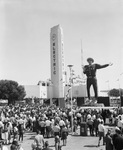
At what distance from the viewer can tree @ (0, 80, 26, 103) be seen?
227ft

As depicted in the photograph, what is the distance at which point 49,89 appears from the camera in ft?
270

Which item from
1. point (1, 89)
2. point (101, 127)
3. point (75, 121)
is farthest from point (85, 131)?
point (1, 89)

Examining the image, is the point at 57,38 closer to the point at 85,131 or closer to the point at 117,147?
the point at 85,131

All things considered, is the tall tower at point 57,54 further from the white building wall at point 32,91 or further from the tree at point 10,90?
the tree at point 10,90

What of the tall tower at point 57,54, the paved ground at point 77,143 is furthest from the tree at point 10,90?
the paved ground at point 77,143

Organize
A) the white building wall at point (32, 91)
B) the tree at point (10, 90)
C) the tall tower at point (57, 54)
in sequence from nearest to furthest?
1. the tree at point (10, 90)
2. the tall tower at point (57, 54)
3. the white building wall at point (32, 91)

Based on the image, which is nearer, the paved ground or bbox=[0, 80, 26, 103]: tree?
the paved ground

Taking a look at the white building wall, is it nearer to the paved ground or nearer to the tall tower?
the tall tower

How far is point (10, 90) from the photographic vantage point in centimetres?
6919

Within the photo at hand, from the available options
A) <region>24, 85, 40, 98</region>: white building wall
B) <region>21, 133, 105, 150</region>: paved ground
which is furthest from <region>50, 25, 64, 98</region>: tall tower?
<region>21, 133, 105, 150</region>: paved ground

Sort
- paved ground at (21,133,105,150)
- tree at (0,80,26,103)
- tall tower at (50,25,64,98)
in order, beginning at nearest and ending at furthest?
1. paved ground at (21,133,105,150)
2. tree at (0,80,26,103)
3. tall tower at (50,25,64,98)

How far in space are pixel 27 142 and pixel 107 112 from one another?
11.4 m

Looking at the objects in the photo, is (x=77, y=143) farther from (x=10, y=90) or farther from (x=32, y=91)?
(x=32, y=91)

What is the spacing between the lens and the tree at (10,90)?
69.1 meters
